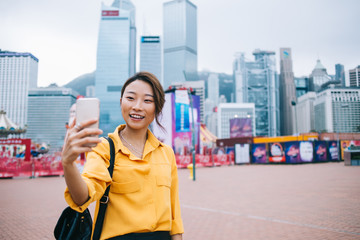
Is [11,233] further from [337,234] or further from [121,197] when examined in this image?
[337,234]

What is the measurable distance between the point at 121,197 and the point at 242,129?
92957 millimetres

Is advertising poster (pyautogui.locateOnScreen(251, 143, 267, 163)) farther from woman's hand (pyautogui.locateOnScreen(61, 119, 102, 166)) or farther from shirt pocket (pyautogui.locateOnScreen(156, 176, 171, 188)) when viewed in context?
woman's hand (pyautogui.locateOnScreen(61, 119, 102, 166))

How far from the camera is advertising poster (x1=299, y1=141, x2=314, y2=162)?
28.8 metres

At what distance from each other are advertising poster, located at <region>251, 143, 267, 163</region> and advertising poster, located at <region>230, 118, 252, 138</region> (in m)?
59.8

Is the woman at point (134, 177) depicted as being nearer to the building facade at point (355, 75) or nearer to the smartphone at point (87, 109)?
the smartphone at point (87, 109)

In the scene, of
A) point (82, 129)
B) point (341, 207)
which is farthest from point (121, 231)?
point (341, 207)

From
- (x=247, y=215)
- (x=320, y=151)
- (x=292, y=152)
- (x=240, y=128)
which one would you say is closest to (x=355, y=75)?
(x=247, y=215)

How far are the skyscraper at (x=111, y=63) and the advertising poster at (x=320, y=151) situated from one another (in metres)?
125

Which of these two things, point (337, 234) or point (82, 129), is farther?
point (337, 234)

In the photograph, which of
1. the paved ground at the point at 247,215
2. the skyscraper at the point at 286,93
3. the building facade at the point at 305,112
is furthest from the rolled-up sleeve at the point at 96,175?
the skyscraper at the point at 286,93

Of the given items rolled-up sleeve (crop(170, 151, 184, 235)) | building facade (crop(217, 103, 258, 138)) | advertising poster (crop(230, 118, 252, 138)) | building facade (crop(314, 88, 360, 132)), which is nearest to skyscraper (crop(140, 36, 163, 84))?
building facade (crop(217, 103, 258, 138))

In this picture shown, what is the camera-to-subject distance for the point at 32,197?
9.63m

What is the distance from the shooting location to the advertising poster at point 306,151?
94.5ft

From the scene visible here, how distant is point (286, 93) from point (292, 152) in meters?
173
